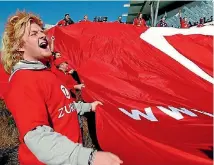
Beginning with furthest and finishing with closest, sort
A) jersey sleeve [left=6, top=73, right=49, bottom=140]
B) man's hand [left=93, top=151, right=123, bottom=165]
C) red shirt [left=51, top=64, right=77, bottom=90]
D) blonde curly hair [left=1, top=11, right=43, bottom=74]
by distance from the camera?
red shirt [left=51, top=64, right=77, bottom=90] → blonde curly hair [left=1, top=11, right=43, bottom=74] → jersey sleeve [left=6, top=73, right=49, bottom=140] → man's hand [left=93, top=151, right=123, bottom=165]

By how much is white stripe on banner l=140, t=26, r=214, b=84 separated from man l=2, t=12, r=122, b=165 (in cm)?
245

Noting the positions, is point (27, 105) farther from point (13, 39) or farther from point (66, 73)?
point (66, 73)

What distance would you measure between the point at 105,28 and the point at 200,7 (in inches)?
719

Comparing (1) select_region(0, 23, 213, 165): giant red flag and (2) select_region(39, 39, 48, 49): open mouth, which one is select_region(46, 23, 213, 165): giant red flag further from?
(2) select_region(39, 39, 48, 49): open mouth

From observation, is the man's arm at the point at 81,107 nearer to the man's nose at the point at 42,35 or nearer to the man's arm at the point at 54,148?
the man's nose at the point at 42,35

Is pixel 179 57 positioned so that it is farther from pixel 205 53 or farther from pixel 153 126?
pixel 153 126

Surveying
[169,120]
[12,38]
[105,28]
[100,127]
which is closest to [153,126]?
[169,120]

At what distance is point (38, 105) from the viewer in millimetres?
1571

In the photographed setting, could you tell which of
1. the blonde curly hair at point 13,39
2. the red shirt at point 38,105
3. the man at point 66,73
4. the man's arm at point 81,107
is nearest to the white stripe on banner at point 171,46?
the man at point 66,73

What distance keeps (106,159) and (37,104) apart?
0.40 meters

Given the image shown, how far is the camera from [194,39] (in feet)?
14.0

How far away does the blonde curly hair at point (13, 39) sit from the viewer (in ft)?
6.02

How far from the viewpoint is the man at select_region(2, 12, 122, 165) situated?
144 centimetres

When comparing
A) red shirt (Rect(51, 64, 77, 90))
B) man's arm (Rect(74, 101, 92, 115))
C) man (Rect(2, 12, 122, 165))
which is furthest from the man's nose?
red shirt (Rect(51, 64, 77, 90))
